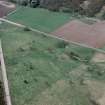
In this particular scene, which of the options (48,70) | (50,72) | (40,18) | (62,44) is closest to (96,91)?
(50,72)

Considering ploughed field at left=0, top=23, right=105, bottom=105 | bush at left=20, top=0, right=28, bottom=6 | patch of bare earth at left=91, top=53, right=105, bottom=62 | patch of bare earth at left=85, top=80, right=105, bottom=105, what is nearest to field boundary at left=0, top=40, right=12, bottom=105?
ploughed field at left=0, top=23, right=105, bottom=105

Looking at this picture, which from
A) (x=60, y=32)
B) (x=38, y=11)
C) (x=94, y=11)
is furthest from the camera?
(x=38, y=11)

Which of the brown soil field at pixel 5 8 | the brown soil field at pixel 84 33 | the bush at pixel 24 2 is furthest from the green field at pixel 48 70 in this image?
the bush at pixel 24 2

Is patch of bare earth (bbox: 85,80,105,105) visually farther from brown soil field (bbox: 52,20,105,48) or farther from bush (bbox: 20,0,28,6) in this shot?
bush (bbox: 20,0,28,6)

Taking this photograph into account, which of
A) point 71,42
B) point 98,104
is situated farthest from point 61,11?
point 98,104

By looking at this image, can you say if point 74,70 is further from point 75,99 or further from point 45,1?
point 45,1

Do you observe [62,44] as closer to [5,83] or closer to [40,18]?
[40,18]
